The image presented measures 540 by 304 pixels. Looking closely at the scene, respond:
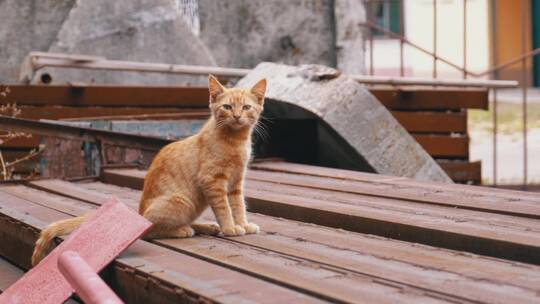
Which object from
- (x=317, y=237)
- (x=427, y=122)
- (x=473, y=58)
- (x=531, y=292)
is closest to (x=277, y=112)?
(x=427, y=122)

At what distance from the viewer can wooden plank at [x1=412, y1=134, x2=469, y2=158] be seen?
768 centimetres

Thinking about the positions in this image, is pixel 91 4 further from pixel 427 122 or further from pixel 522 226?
pixel 522 226

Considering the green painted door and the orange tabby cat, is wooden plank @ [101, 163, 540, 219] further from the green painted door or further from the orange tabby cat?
the green painted door

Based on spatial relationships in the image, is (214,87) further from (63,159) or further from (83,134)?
(63,159)

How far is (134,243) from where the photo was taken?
11.5 feet

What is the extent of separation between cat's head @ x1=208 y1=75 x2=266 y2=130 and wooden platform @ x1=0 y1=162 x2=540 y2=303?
1.50 ft

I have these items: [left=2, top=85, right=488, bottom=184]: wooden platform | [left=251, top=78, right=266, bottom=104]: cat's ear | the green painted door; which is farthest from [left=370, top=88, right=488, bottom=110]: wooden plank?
the green painted door

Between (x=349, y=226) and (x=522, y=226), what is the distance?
699mm

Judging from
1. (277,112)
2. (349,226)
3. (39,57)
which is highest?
(39,57)

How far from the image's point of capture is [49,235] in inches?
145

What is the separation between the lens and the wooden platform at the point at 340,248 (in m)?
2.60

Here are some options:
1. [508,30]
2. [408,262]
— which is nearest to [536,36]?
[508,30]

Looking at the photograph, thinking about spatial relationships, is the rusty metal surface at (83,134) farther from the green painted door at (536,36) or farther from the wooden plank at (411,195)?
the green painted door at (536,36)

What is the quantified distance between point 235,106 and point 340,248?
780 mm
